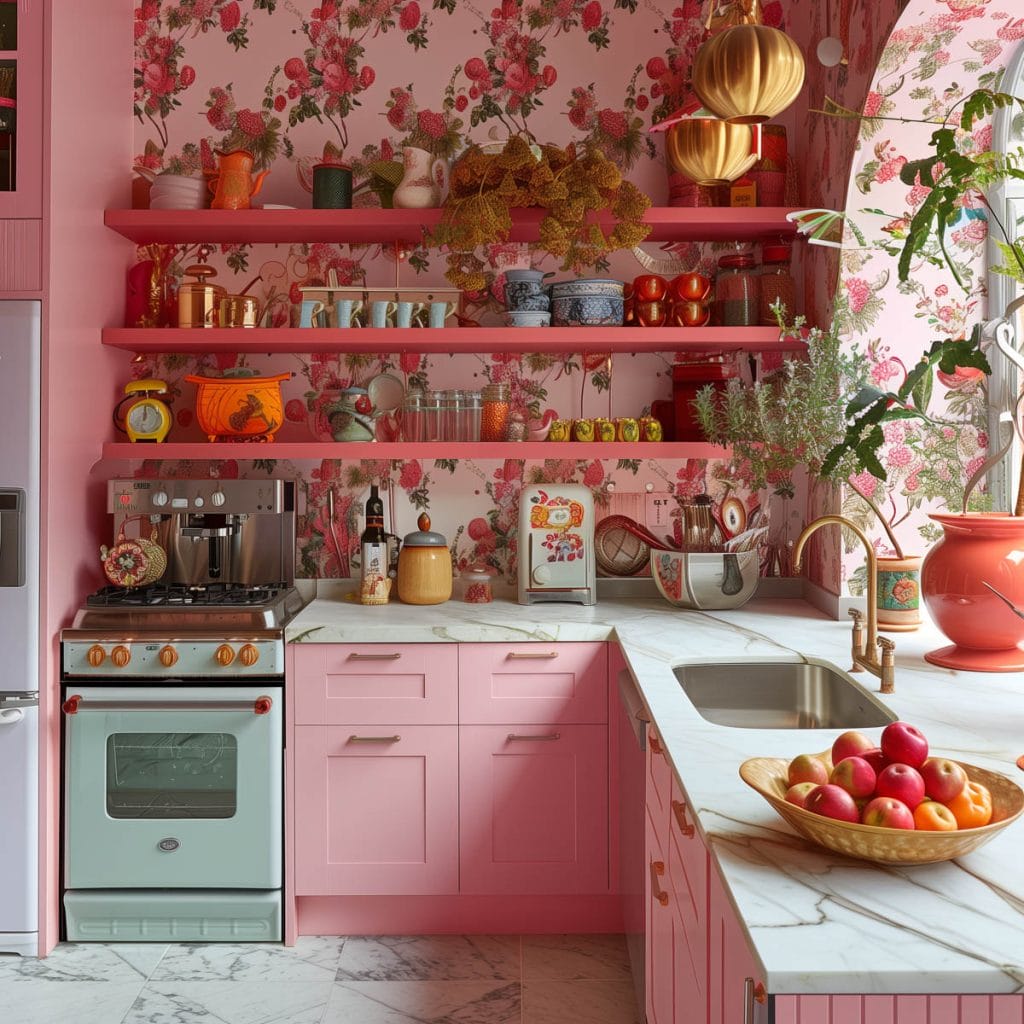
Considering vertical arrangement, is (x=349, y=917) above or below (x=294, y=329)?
below

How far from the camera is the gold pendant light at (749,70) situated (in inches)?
75.2

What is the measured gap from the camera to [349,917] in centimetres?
306

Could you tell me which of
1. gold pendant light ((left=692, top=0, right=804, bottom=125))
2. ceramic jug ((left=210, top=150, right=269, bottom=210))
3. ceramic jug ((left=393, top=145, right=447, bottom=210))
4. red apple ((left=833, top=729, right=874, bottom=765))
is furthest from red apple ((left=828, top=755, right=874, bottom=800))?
ceramic jug ((left=210, top=150, right=269, bottom=210))

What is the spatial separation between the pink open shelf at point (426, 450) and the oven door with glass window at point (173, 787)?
0.72 m

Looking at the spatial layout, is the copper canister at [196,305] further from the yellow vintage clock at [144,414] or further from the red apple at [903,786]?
the red apple at [903,786]

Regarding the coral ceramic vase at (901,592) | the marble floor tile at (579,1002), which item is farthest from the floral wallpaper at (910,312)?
the marble floor tile at (579,1002)

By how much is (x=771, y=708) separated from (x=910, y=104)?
1628mm

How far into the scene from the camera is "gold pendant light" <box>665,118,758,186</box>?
10.0 ft

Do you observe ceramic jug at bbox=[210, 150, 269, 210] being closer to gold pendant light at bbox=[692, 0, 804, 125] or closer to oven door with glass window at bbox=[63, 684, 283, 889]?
oven door with glass window at bbox=[63, 684, 283, 889]

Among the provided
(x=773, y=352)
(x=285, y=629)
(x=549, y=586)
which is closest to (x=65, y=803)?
(x=285, y=629)

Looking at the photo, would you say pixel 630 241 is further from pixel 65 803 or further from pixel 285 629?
pixel 65 803

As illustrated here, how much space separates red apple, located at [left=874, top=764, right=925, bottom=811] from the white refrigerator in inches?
92.8

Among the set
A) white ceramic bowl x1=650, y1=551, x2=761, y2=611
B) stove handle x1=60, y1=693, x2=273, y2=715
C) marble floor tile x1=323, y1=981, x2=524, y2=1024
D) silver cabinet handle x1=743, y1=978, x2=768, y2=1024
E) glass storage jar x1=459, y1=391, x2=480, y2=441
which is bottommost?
marble floor tile x1=323, y1=981, x2=524, y2=1024

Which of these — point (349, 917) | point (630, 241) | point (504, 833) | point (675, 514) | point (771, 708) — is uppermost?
point (630, 241)
